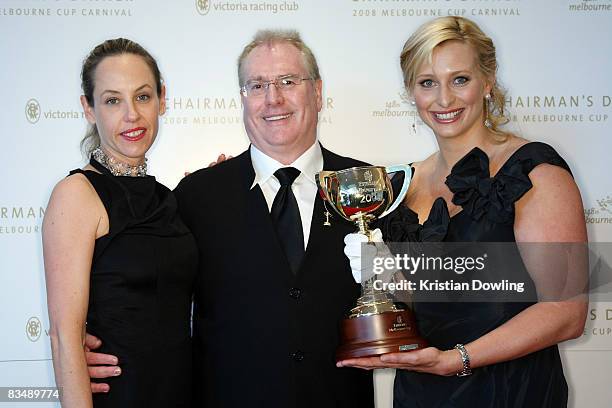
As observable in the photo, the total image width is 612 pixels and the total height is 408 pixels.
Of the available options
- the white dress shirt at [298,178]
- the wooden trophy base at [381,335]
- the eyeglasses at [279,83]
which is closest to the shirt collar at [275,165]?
the white dress shirt at [298,178]

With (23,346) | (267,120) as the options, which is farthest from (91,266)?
(23,346)

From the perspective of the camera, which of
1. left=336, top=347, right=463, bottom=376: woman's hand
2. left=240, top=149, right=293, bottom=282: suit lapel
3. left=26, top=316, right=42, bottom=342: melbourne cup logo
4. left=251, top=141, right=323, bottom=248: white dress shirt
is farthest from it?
left=26, top=316, right=42, bottom=342: melbourne cup logo

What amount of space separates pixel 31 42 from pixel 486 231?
2.16 m

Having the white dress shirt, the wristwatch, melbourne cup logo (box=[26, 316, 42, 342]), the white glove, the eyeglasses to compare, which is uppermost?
the eyeglasses

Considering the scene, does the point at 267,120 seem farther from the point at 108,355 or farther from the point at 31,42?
the point at 31,42

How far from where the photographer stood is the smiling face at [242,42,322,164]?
7.99 feet

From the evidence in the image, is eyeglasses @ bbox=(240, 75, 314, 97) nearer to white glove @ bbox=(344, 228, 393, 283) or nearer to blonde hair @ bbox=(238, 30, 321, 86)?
blonde hair @ bbox=(238, 30, 321, 86)

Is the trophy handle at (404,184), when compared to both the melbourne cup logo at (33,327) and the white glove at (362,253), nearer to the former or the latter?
the white glove at (362,253)

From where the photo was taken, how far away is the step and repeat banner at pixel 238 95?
10.5ft

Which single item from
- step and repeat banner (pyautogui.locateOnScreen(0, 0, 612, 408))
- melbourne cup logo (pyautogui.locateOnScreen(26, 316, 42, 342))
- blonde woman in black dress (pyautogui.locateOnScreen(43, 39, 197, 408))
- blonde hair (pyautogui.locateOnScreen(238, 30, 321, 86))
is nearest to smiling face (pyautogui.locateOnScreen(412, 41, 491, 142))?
blonde hair (pyautogui.locateOnScreen(238, 30, 321, 86))

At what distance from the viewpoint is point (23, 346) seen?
3.17m

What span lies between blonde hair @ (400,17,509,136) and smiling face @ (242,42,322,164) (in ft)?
1.14

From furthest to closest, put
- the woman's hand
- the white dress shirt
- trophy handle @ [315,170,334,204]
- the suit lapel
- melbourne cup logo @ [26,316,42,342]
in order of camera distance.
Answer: melbourne cup logo @ [26,316,42,342], the white dress shirt, the suit lapel, trophy handle @ [315,170,334,204], the woman's hand

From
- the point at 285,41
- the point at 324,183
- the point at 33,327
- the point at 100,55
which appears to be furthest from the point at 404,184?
the point at 33,327
